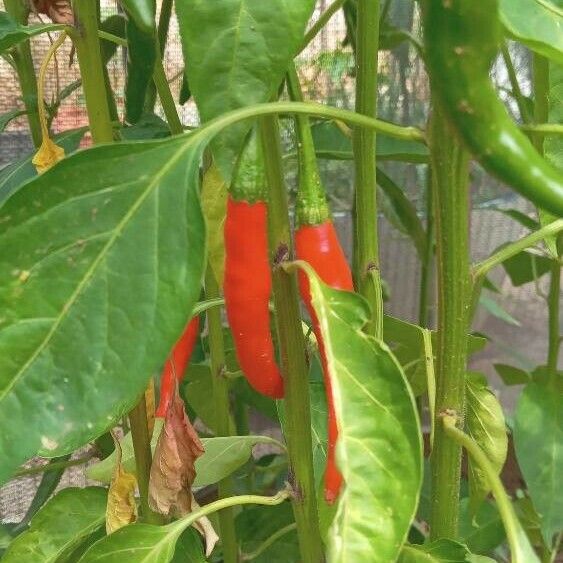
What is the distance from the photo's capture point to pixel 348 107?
126cm

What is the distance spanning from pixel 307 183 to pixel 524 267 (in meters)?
0.70

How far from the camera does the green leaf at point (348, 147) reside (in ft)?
2.19

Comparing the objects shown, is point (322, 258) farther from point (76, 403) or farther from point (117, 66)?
point (117, 66)

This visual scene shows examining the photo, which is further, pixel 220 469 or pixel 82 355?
pixel 220 469

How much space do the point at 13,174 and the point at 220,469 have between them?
0.33 meters

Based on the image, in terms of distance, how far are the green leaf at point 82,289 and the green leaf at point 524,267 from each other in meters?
0.74

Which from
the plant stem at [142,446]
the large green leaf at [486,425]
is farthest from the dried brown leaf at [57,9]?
the large green leaf at [486,425]

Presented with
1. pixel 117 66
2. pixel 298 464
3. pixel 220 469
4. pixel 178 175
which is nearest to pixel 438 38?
pixel 178 175

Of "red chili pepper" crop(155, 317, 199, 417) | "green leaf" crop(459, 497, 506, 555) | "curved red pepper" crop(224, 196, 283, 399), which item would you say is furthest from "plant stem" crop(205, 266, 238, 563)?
"green leaf" crop(459, 497, 506, 555)

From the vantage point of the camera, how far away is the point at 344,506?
0.92 feet

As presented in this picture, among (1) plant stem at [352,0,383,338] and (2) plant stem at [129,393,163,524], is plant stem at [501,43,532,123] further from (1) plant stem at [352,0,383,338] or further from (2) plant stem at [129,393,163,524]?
(2) plant stem at [129,393,163,524]

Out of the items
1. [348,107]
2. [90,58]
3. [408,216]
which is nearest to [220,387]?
[90,58]

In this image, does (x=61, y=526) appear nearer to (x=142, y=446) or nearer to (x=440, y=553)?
(x=142, y=446)

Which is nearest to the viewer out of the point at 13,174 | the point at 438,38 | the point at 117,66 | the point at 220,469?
the point at 438,38
